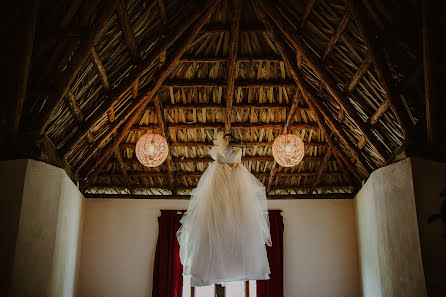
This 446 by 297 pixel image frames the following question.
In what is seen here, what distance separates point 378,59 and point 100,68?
9.50 ft

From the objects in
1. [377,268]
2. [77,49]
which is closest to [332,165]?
[377,268]

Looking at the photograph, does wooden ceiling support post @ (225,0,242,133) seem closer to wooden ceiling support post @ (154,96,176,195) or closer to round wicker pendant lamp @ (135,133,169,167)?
wooden ceiling support post @ (154,96,176,195)

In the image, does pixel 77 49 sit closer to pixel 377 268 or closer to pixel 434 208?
pixel 434 208

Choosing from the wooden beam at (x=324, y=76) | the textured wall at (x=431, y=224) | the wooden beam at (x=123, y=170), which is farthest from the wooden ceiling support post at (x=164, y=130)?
the textured wall at (x=431, y=224)

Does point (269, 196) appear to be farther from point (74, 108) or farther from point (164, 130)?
point (74, 108)

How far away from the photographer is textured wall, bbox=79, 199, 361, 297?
6965 millimetres

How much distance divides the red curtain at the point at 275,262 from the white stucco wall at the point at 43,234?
2966 millimetres

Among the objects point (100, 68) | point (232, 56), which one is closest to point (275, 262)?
point (232, 56)

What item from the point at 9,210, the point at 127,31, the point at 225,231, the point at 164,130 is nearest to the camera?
the point at 225,231

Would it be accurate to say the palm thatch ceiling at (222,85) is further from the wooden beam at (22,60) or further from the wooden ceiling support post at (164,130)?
the wooden beam at (22,60)

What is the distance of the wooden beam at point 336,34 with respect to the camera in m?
4.37

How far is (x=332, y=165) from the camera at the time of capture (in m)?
7.29

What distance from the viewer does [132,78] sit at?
16.6 feet

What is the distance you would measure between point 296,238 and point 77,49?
476cm
